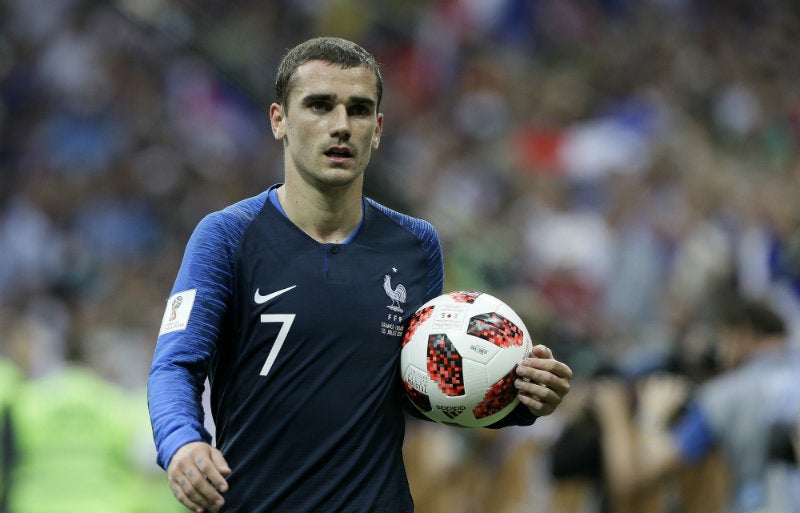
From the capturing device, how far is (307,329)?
3.77m

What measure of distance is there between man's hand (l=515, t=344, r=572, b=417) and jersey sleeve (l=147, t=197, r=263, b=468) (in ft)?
3.09

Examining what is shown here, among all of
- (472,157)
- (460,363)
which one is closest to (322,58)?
(460,363)

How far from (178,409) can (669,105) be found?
1172 cm

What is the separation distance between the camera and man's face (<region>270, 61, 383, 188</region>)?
12.7 feet

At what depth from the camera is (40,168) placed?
1393 cm

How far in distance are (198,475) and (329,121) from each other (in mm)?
1226

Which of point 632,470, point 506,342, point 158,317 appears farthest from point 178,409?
point 158,317

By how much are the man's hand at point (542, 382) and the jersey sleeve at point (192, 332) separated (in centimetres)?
94

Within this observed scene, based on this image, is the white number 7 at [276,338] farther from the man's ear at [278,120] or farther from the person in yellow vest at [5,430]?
the person in yellow vest at [5,430]

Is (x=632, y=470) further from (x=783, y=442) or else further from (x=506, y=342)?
(x=506, y=342)

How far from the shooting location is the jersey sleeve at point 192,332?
340 centimetres

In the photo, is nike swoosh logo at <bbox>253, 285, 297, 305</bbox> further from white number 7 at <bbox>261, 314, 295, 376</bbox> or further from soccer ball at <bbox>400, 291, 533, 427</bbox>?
soccer ball at <bbox>400, 291, 533, 427</bbox>

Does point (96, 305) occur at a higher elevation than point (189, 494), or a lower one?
higher

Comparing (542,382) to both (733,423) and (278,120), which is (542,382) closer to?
(278,120)
